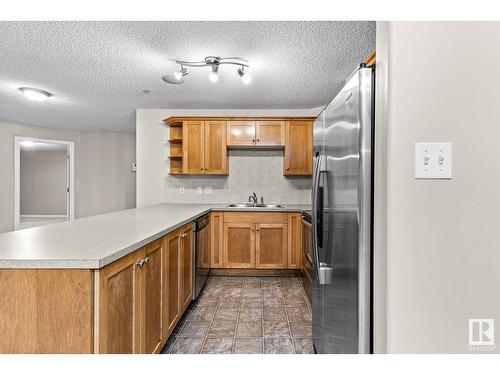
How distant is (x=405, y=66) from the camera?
3.50 feet

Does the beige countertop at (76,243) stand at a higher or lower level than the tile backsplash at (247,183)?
lower

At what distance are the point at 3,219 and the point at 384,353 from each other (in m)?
6.90

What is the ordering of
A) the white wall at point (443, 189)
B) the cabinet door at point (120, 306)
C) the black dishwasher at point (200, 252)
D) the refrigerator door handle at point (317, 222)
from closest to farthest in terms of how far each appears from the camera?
the white wall at point (443, 189) < the cabinet door at point (120, 306) < the refrigerator door handle at point (317, 222) < the black dishwasher at point (200, 252)

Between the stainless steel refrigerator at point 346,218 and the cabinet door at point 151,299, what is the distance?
3.11 feet

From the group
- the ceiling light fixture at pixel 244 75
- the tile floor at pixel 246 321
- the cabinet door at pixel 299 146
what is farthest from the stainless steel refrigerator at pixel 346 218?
the cabinet door at pixel 299 146

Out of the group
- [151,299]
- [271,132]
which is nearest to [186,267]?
[151,299]

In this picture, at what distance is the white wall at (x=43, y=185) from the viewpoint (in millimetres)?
9000

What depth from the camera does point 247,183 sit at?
14.6 ft

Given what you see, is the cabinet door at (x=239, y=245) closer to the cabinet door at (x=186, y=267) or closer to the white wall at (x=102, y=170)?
the cabinet door at (x=186, y=267)

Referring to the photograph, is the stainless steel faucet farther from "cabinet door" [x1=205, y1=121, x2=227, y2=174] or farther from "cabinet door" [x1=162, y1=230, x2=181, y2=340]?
"cabinet door" [x1=162, y1=230, x2=181, y2=340]

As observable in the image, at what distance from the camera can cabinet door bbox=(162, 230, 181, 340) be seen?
6.13ft

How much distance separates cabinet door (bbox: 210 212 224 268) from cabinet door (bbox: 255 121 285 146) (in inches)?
47.6

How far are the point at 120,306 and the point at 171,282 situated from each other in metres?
0.74

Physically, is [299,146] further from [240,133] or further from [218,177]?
[218,177]
